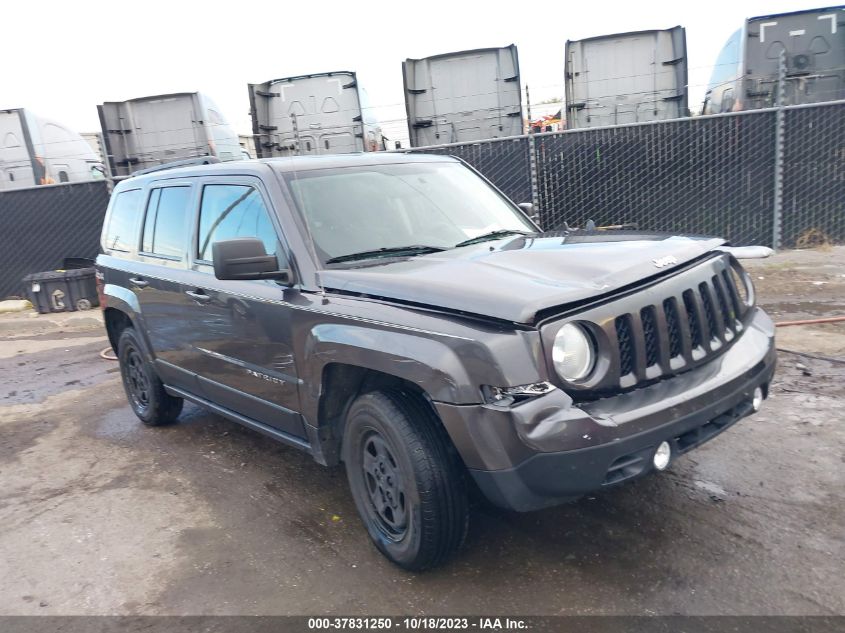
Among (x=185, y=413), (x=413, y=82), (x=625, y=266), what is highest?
(x=413, y=82)

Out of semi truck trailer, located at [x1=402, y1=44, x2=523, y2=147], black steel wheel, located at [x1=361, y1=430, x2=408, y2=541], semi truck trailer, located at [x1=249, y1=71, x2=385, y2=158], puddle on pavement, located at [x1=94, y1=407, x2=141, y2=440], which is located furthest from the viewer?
semi truck trailer, located at [x1=249, y1=71, x2=385, y2=158]

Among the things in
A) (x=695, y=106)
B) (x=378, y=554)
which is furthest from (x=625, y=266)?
(x=695, y=106)

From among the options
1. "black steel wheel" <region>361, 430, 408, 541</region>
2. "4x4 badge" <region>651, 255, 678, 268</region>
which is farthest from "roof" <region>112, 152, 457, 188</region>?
"4x4 badge" <region>651, 255, 678, 268</region>

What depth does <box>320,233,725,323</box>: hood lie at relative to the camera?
2641mm

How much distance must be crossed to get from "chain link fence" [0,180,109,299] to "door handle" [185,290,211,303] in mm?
7680

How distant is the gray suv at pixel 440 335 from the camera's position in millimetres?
2566

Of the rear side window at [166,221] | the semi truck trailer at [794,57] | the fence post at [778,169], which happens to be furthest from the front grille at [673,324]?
the semi truck trailer at [794,57]

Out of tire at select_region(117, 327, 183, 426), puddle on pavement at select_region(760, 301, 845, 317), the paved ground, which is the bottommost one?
puddle on pavement at select_region(760, 301, 845, 317)

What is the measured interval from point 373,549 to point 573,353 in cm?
145

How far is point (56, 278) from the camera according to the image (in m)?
10.7

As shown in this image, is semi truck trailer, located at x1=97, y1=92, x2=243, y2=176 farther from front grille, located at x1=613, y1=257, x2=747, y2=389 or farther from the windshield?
front grille, located at x1=613, y1=257, x2=747, y2=389

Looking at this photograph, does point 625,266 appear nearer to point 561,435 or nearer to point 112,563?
point 561,435

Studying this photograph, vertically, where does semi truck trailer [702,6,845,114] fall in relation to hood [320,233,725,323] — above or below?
above

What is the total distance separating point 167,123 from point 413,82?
14.8ft
